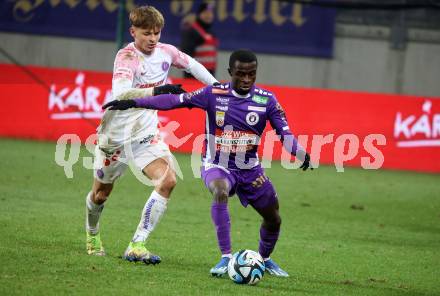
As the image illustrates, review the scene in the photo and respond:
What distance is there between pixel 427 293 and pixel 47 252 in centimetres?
326

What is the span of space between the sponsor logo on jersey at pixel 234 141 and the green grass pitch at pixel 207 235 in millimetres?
1063

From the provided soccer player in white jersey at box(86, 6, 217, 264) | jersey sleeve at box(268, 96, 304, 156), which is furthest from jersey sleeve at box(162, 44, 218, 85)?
jersey sleeve at box(268, 96, 304, 156)

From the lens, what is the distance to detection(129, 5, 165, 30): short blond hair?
8.15 m

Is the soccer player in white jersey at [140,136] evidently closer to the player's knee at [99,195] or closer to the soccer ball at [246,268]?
the player's knee at [99,195]

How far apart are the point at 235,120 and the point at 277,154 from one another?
32.6 ft

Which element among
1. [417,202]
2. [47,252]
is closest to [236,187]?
[47,252]

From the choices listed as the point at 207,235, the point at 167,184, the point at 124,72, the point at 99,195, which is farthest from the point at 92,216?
the point at 207,235

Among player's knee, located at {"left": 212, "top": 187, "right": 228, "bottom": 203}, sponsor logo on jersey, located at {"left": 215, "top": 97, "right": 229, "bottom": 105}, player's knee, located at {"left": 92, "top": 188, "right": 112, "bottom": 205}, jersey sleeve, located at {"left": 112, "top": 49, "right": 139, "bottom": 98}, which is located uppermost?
Answer: jersey sleeve, located at {"left": 112, "top": 49, "right": 139, "bottom": 98}

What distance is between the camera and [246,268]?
295 inches

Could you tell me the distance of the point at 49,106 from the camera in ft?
59.8

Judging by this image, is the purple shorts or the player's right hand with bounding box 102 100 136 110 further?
the purple shorts

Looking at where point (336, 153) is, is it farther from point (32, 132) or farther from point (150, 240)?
point (150, 240)

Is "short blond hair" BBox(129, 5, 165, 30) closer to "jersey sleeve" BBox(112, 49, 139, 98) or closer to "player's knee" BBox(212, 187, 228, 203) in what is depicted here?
"jersey sleeve" BBox(112, 49, 139, 98)

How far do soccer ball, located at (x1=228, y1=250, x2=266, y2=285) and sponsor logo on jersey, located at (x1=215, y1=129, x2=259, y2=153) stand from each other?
0.94 metres
